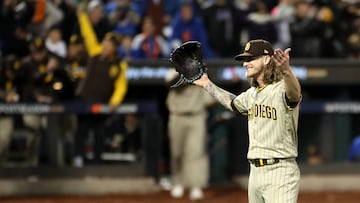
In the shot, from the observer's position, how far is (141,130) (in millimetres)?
12492

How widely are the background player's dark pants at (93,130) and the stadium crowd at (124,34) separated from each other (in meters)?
0.05

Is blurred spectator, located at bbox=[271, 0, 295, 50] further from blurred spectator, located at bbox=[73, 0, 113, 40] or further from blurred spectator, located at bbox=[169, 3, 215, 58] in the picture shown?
blurred spectator, located at bbox=[73, 0, 113, 40]

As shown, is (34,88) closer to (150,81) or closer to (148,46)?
(150,81)

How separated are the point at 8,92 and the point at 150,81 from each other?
6.35 feet

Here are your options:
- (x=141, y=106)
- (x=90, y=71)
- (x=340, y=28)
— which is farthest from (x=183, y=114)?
(x=340, y=28)

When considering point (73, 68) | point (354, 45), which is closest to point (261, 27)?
point (354, 45)

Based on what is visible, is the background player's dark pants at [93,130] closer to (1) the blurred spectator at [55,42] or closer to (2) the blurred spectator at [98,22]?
(1) the blurred spectator at [55,42]

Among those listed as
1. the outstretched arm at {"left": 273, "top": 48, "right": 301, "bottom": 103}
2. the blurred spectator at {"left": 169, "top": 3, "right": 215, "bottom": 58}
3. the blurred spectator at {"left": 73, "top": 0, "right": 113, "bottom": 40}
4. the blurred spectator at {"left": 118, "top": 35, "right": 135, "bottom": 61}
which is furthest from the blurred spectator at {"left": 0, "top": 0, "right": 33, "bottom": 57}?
the outstretched arm at {"left": 273, "top": 48, "right": 301, "bottom": 103}

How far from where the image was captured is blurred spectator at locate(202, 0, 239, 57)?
45.8 feet

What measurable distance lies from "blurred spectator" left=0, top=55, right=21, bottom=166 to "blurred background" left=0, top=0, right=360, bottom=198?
1 centimetres

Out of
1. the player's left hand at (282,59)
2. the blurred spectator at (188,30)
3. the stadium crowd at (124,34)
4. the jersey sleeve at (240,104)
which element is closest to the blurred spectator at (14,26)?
the stadium crowd at (124,34)

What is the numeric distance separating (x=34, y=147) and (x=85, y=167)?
71 centimetres

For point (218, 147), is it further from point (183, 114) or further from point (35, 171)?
point (35, 171)

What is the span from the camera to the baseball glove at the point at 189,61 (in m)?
6.94
